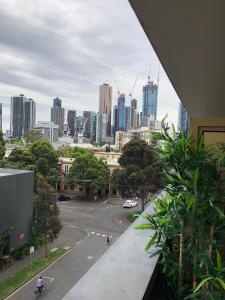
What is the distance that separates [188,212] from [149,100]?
65117 mm

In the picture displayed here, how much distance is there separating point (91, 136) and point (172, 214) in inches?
2704

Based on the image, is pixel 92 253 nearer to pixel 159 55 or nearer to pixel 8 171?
pixel 8 171

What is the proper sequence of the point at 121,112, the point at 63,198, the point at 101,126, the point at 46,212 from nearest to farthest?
the point at 46,212 < the point at 63,198 < the point at 101,126 < the point at 121,112

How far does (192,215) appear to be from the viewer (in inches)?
49.3

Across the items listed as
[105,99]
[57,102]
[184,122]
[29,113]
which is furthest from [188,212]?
[57,102]

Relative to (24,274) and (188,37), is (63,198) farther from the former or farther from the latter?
(188,37)

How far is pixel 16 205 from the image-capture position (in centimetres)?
948

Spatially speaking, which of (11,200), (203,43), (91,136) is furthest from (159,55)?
(91,136)

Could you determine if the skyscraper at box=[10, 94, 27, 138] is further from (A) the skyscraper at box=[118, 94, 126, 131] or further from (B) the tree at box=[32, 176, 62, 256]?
(B) the tree at box=[32, 176, 62, 256]

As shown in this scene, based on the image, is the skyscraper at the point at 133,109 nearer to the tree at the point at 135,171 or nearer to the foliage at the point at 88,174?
the foliage at the point at 88,174

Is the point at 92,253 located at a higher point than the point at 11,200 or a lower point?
lower

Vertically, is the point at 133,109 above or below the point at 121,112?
Answer: above

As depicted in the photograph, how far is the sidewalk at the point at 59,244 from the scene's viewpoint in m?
8.68

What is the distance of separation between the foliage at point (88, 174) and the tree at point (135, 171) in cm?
199
